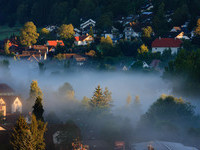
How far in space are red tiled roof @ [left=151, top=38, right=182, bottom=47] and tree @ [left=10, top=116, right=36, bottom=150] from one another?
6097 centimetres

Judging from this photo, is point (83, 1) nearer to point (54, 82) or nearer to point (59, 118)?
point (54, 82)

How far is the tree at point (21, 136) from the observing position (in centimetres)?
3441

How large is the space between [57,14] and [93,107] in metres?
76.5

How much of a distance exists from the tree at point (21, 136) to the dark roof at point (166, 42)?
200ft

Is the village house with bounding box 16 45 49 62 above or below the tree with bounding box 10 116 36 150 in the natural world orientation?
above

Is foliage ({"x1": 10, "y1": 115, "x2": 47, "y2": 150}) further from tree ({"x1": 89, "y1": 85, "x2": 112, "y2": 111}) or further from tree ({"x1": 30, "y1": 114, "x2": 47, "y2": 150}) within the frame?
tree ({"x1": 89, "y1": 85, "x2": 112, "y2": 111})

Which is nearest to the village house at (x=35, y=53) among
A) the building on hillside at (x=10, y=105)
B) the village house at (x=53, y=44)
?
the village house at (x=53, y=44)

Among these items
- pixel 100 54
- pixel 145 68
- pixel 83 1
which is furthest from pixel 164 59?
pixel 83 1

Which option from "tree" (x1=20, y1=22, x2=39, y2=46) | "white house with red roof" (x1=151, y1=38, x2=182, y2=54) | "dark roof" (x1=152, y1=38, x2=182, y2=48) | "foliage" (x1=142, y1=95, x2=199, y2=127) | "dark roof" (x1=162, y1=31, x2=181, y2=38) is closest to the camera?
"foliage" (x1=142, y1=95, x2=199, y2=127)

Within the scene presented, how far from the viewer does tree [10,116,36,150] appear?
3441cm

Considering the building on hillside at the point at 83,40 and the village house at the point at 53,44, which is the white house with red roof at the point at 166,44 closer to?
the building on hillside at the point at 83,40

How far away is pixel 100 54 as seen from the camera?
95062mm

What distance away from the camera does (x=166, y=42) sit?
92.1m

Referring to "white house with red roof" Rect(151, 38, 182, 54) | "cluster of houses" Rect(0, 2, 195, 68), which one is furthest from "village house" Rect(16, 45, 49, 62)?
"white house with red roof" Rect(151, 38, 182, 54)
